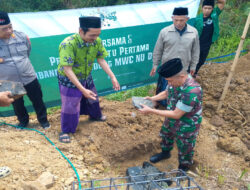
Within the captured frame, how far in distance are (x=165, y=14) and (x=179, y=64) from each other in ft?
8.89

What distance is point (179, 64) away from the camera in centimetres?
208

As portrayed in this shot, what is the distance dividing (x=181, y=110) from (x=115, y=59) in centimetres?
222

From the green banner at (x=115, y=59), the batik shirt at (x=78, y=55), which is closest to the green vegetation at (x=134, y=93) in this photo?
the green banner at (x=115, y=59)

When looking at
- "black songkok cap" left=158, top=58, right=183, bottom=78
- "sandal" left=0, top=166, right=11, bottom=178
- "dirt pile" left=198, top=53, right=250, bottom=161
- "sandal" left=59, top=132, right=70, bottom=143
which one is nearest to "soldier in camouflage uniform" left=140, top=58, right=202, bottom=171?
"black songkok cap" left=158, top=58, right=183, bottom=78

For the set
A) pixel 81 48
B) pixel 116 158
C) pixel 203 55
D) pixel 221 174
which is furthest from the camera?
pixel 203 55

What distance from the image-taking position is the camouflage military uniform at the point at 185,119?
2260 mm

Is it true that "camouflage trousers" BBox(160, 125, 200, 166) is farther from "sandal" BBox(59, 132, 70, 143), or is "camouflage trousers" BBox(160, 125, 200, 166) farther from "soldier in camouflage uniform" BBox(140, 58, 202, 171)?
"sandal" BBox(59, 132, 70, 143)

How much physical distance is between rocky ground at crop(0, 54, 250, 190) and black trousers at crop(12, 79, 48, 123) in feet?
0.71

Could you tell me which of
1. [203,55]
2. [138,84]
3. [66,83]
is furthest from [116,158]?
[203,55]

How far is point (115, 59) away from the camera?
4.17m

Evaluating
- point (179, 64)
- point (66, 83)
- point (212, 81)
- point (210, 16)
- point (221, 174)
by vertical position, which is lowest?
point (221, 174)

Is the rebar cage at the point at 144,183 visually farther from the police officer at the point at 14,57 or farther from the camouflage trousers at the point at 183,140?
the police officer at the point at 14,57

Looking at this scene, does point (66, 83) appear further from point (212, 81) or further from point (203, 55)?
point (212, 81)

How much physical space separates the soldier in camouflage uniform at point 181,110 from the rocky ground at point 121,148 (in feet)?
1.49
